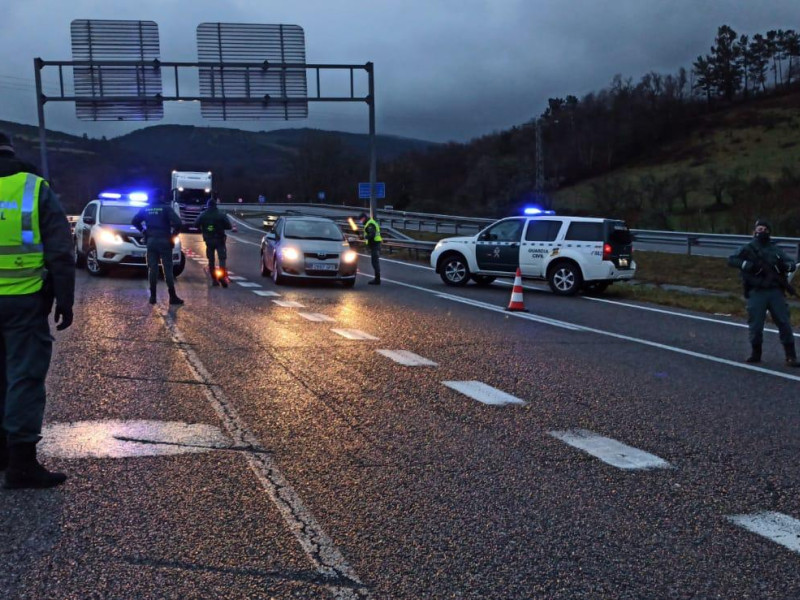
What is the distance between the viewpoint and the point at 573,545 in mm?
3977

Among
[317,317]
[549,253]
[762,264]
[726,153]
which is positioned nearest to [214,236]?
Answer: [317,317]

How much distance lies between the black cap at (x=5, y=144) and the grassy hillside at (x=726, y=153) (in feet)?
194

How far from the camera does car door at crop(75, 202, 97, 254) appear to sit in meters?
19.9

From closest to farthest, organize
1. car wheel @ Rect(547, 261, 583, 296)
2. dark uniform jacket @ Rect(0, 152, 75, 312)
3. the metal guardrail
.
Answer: dark uniform jacket @ Rect(0, 152, 75, 312), car wheel @ Rect(547, 261, 583, 296), the metal guardrail

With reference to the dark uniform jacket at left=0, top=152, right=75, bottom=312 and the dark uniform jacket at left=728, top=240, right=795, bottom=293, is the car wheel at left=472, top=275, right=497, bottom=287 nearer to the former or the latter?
the dark uniform jacket at left=728, top=240, right=795, bottom=293

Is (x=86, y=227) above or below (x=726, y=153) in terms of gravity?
below

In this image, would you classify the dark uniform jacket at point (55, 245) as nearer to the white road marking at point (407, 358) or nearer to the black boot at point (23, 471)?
the black boot at point (23, 471)

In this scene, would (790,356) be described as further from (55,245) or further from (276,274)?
(276,274)

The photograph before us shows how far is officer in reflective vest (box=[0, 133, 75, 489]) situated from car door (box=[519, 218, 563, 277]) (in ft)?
48.4

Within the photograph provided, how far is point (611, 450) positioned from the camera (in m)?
A: 5.62

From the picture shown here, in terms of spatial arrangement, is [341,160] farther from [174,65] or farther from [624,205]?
[174,65]

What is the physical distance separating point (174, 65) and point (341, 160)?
73.3 metres

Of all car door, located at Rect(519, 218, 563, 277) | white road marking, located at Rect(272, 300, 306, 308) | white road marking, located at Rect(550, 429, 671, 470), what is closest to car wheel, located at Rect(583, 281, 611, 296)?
car door, located at Rect(519, 218, 563, 277)

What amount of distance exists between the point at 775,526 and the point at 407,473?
2.03 metres
